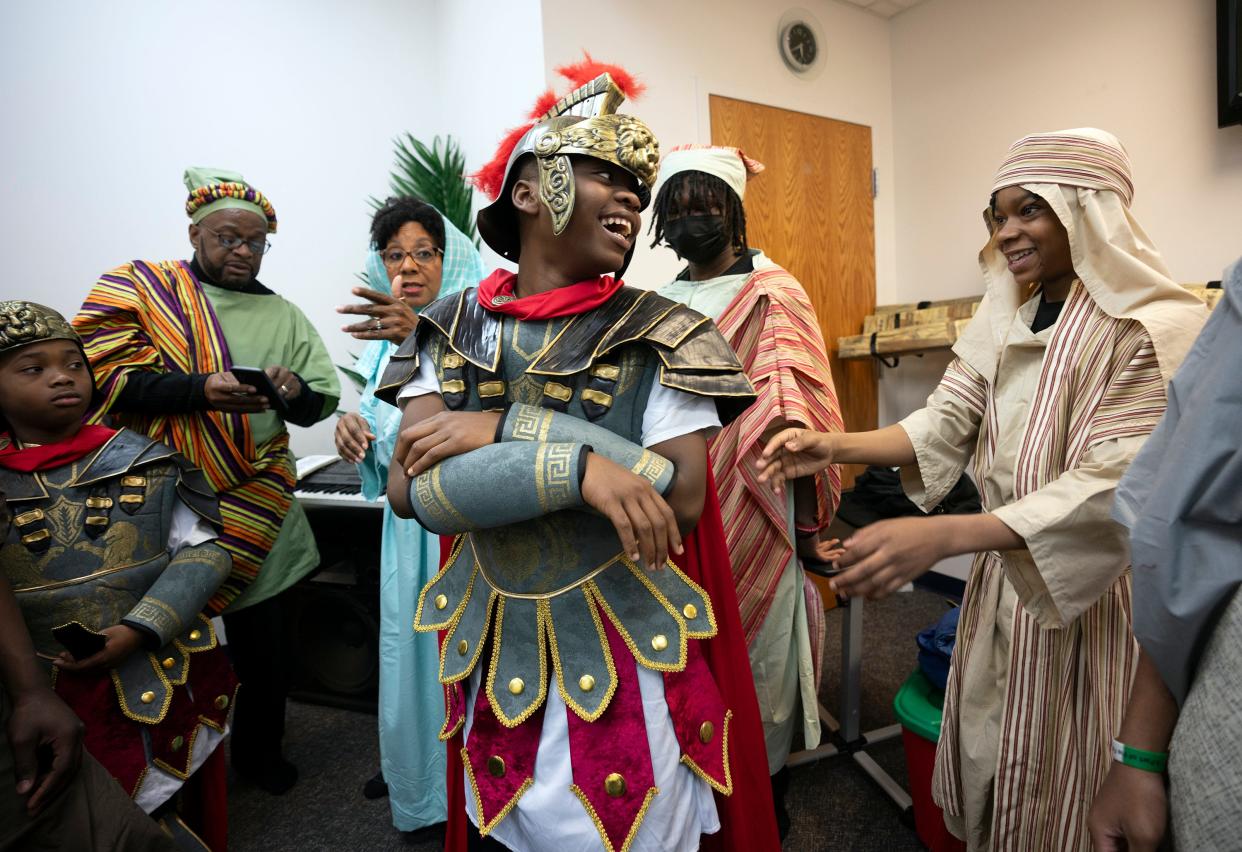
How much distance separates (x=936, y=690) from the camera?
196 cm

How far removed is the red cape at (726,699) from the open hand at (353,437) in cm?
105

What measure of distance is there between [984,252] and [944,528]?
87cm

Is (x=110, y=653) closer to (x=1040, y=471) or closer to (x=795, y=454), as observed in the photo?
(x=795, y=454)

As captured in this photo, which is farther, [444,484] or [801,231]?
[801,231]

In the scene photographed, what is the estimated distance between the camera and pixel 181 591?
5.02 feet

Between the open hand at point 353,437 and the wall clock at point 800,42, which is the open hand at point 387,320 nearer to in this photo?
the open hand at point 353,437

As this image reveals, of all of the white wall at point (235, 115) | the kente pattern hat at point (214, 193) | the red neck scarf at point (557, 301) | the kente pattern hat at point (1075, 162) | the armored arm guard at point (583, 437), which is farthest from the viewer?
the white wall at point (235, 115)

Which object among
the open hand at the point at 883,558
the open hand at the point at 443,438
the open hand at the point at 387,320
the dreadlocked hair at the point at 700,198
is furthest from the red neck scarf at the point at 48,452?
the open hand at the point at 883,558

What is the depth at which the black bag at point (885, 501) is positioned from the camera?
2.76 m

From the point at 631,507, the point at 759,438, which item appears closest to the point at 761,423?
the point at 759,438

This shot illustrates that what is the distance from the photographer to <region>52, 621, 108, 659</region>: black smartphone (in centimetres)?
134

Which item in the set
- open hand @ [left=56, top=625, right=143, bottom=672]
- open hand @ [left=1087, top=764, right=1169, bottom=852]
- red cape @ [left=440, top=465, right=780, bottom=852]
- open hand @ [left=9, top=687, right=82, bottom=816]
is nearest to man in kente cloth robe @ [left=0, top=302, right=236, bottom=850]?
open hand @ [left=56, top=625, right=143, bottom=672]

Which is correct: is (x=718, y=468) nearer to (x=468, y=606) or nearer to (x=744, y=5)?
(x=468, y=606)

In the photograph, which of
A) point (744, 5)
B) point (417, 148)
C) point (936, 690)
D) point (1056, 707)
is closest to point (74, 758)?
point (1056, 707)
